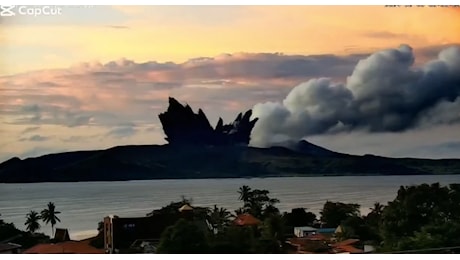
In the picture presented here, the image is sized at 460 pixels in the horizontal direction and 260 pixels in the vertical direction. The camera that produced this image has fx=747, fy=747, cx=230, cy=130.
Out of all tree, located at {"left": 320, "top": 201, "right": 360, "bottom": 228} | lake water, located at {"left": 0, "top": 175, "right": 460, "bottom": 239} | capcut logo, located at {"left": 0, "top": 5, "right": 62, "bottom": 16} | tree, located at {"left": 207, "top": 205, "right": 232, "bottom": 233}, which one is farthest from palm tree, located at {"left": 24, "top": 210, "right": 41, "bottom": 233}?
tree, located at {"left": 320, "top": 201, "right": 360, "bottom": 228}

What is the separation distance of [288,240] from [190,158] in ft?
1.64

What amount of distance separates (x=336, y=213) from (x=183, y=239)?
60cm

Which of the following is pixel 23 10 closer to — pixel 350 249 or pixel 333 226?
pixel 333 226

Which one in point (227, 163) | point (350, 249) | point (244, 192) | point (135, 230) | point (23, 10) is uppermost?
point (23, 10)

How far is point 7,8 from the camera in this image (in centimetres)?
283

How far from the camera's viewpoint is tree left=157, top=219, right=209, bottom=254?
9.43ft

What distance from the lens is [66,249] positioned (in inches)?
113

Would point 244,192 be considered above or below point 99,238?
above

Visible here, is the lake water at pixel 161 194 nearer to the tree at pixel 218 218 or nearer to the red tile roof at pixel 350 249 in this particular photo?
the tree at pixel 218 218

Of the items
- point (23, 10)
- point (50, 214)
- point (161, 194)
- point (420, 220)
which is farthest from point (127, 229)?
point (420, 220)

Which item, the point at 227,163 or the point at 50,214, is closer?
the point at 50,214

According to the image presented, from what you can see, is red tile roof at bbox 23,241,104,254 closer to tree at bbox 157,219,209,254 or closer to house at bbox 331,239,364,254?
tree at bbox 157,219,209,254
